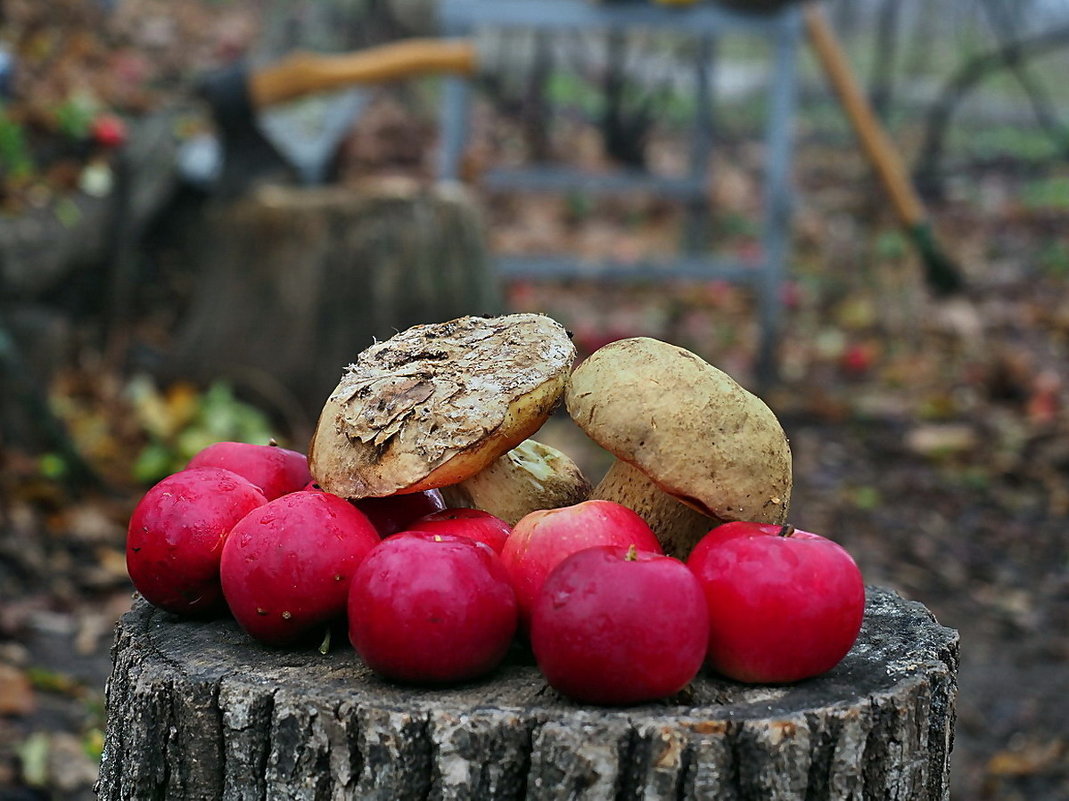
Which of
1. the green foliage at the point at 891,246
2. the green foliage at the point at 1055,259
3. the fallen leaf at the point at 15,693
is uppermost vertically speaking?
the green foliage at the point at 891,246

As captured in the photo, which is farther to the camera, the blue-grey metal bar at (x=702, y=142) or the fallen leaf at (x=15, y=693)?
the blue-grey metal bar at (x=702, y=142)

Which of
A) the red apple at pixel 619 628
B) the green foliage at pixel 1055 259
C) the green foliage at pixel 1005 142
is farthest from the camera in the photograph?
the green foliage at pixel 1005 142

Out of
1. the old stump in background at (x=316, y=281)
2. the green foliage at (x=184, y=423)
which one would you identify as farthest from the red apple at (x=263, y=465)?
the old stump in background at (x=316, y=281)

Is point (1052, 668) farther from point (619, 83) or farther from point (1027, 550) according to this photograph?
point (619, 83)

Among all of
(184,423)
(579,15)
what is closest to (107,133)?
(184,423)

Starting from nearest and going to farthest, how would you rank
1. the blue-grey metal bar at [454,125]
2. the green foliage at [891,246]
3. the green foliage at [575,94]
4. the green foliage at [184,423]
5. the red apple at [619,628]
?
the red apple at [619,628]
the green foliage at [184,423]
the blue-grey metal bar at [454,125]
the green foliage at [891,246]
the green foliage at [575,94]

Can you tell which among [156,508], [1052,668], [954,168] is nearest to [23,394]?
[156,508]

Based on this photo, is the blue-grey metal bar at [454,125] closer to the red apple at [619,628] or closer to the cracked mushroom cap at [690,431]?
the cracked mushroom cap at [690,431]

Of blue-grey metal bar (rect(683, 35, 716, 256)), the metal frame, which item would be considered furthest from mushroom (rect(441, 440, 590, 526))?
blue-grey metal bar (rect(683, 35, 716, 256))
